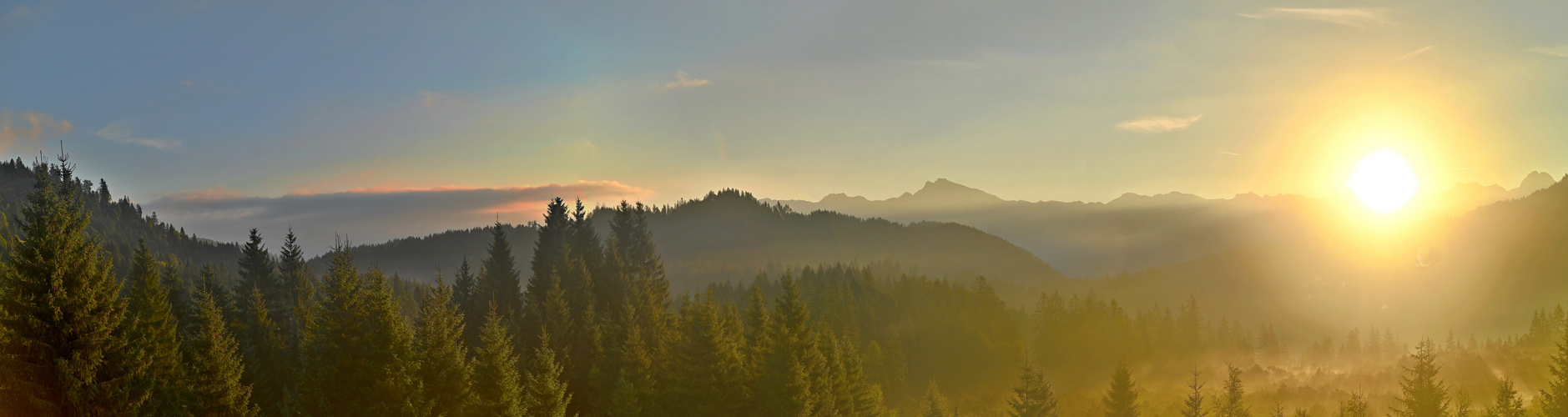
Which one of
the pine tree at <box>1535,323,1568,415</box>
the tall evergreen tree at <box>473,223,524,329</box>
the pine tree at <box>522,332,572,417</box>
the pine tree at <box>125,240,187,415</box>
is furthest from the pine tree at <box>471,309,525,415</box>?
the pine tree at <box>1535,323,1568,415</box>

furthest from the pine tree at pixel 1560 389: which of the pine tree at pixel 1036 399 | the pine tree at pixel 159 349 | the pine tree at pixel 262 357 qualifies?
the pine tree at pixel 262 357

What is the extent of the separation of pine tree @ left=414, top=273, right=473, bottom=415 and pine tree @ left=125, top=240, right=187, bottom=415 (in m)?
8.83

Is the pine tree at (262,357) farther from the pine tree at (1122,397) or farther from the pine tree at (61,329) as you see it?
the pine tree at (1122,397)

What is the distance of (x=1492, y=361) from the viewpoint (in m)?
118

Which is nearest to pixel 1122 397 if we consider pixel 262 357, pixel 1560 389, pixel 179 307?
pixel 1560 389

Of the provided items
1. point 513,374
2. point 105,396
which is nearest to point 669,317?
point 513,374

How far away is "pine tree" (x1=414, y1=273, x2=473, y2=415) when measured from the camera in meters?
31.5

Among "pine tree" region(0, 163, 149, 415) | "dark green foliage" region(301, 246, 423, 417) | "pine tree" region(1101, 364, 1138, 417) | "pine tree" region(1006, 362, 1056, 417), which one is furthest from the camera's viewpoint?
"pine tree" region(1006, 362, 1056, 417)

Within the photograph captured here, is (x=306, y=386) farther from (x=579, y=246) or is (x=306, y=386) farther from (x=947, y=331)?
(x=947, y=331)

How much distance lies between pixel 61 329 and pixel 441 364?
12288 mm

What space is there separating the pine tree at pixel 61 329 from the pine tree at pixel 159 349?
1206 millimetres

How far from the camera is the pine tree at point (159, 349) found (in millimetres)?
27047

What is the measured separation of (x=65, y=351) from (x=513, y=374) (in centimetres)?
1521

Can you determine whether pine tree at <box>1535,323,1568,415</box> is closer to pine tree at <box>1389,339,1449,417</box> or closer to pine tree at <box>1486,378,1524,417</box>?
pine tree at <box>1486,378,1524,417</box>
